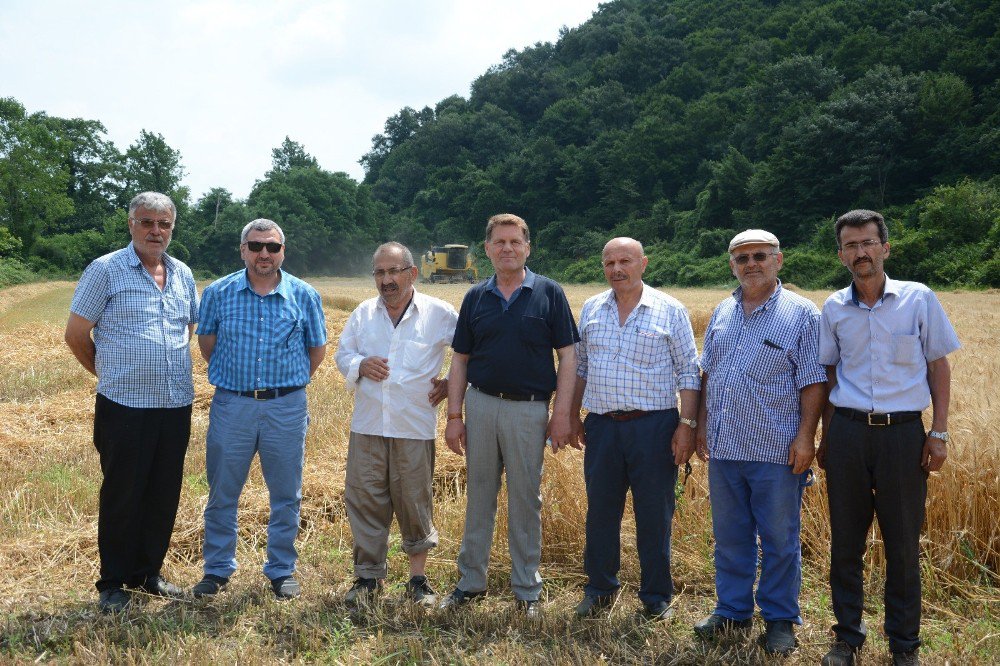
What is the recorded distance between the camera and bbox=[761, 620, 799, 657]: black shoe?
3600 millimetres

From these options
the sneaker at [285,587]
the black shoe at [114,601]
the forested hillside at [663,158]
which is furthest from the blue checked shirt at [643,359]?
the forested hillside at [663,158]

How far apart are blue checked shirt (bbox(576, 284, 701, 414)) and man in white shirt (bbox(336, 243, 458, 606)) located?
3.17 ft

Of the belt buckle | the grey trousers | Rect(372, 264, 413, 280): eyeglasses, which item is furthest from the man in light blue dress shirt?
Rect(372, 264, 413, 280): eyeglasses

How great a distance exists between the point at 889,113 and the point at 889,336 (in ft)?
144

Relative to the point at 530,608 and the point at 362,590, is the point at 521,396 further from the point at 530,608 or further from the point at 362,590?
the point at 362,590

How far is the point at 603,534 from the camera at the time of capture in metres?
4.16

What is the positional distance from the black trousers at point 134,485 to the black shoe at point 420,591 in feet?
4.69

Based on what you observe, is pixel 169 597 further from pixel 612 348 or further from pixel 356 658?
pixel 612 348

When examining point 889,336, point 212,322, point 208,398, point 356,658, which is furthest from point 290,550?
point 208,398

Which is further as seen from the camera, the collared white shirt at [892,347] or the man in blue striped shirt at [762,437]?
the man in blue striped shirt at [762,437]

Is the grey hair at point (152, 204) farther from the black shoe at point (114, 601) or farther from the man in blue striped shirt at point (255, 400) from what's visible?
the black shoe at point (114, 601)

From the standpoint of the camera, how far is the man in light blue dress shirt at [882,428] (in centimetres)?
342

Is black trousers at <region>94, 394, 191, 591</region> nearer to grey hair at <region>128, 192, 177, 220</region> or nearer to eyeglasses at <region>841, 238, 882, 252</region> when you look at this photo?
grey hair at <region>128, 192, 177, 220</region>

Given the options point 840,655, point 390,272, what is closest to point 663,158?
point 390,272
